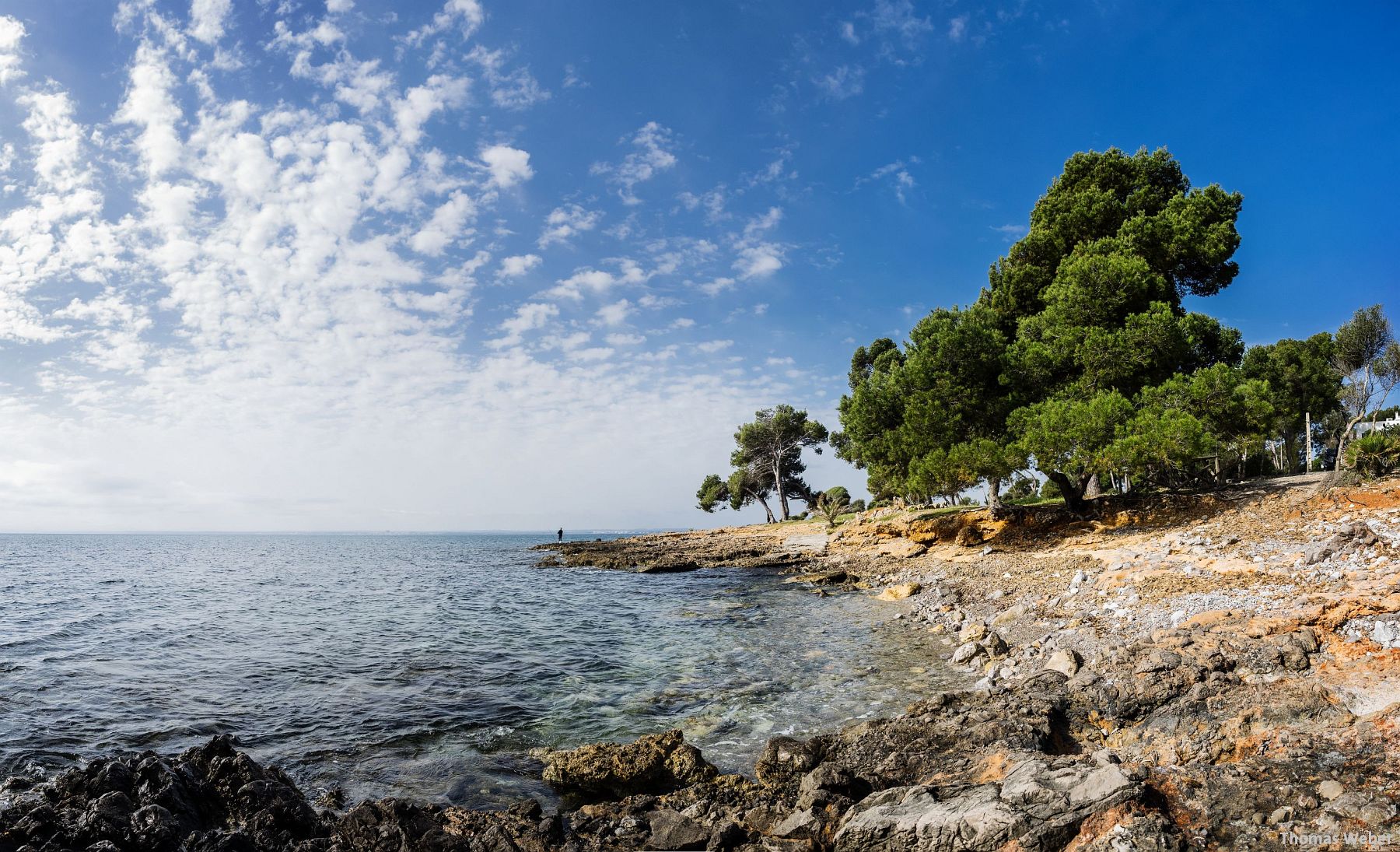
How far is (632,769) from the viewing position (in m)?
8.52

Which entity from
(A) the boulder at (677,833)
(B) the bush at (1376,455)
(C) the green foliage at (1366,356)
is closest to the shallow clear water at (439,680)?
(A) the boulder at (677,833)

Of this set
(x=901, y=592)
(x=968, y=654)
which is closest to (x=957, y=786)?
(x=968, y=654)

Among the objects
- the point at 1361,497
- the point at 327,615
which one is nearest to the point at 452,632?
the point at 327,615

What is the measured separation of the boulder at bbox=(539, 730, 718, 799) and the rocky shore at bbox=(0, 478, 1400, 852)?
3 centimetres

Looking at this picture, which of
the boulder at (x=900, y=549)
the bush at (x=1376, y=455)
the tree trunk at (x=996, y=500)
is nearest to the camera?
the bush at (x=1376, y=455)

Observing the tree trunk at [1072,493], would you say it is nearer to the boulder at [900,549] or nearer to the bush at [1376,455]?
the boulder at [900,549]

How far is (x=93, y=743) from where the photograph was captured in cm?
1076

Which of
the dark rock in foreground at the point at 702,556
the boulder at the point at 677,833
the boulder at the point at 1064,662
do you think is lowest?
the dark rock in foreground at the point at 702,556

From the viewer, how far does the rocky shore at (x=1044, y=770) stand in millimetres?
5164

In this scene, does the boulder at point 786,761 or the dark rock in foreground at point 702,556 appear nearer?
the boulder at point 786,761

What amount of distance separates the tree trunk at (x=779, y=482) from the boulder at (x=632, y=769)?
224 ft

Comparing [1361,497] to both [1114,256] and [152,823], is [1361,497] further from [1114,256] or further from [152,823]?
[152,823]

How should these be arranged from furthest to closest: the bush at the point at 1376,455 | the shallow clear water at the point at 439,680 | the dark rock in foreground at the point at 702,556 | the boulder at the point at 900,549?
1. the dark rock in foreground at the point at 702,556
2. the boulder at the point at 900,549
3. the bush at the point at 1376,455
4. the shallow clear water at the point at 439,680

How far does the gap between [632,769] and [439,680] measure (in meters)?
8.56
